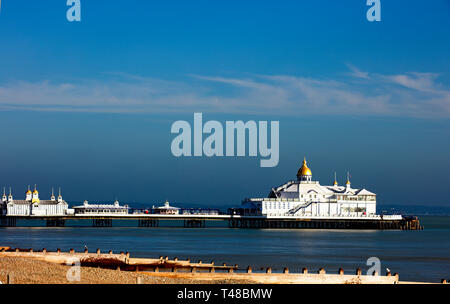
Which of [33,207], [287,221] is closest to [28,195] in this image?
[33,207]

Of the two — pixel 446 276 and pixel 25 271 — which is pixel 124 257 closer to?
pixel 25 271

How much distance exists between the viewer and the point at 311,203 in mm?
127938

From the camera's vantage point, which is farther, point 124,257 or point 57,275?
point 124,257

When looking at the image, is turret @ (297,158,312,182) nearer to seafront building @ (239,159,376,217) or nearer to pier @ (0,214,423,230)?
seafront building @ (239,159,376,217)

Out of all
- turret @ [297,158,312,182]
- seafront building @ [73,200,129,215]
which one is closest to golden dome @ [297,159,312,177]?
turret @ [297,158,312,182]

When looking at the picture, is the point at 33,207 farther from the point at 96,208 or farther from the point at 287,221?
the point at 287,221

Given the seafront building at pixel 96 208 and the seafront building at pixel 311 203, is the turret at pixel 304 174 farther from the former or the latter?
the seafront building at pixel 96 208

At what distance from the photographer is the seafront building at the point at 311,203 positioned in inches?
5025

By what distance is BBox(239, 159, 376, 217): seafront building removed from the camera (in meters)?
128

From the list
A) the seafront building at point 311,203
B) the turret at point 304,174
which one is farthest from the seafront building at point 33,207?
the turret at point 304,174
